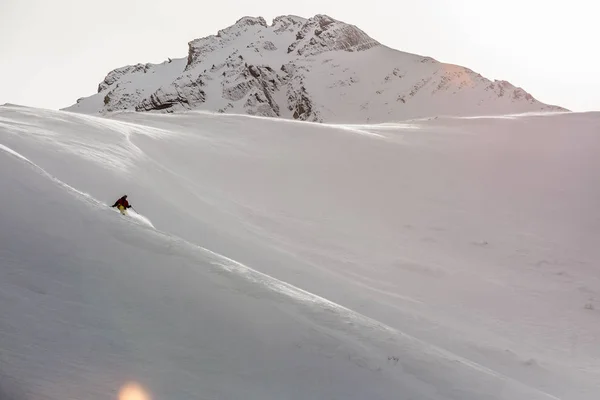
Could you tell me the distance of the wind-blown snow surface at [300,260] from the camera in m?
4.28

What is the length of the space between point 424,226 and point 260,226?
5.15 meters

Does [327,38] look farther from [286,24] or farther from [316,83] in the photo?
[316,83]

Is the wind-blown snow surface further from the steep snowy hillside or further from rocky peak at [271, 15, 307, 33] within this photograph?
rocky peak at [271, 15, 307, 33]

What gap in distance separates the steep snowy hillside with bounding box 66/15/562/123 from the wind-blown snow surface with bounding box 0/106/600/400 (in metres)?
91.6

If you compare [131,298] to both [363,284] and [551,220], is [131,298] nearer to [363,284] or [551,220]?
[363,284]

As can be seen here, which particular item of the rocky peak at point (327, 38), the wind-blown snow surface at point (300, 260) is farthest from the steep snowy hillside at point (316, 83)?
the wind-blown snow surface at point (300, 260)

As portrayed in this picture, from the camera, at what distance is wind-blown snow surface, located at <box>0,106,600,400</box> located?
428 cm

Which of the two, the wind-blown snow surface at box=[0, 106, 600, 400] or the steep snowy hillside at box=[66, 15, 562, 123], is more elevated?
the steep snowy hillside at box=[66, 15, 562, 123]

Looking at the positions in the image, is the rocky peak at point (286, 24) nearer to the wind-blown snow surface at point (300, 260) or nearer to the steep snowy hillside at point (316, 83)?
the steep snowy hillside at point (316, 83)

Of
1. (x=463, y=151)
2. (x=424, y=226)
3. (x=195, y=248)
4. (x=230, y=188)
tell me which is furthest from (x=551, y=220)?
(x=195, y=248)

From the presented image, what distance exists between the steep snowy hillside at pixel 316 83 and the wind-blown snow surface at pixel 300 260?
9162 centimetres

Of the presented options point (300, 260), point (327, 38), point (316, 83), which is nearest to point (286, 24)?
point (327, 38)

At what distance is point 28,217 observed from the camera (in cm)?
514

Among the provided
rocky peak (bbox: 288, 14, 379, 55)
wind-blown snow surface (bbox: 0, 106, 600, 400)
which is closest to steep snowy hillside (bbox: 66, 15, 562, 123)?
rocky peak (bbox: 288, 14, 379, 55)
